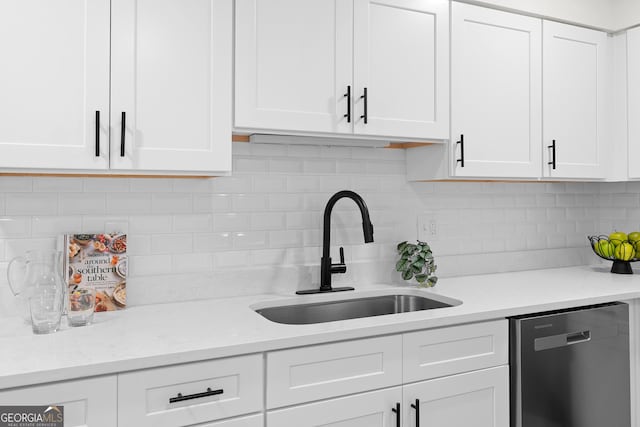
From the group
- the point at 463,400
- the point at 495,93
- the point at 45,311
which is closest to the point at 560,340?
the point at 463,400

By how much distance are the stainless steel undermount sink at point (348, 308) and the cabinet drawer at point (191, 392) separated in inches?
21.4

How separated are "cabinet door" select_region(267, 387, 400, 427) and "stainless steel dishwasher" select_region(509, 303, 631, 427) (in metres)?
0.53

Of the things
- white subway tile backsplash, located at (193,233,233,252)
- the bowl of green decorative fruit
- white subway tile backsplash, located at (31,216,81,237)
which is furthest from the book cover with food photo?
the bowl of green decorative fruit

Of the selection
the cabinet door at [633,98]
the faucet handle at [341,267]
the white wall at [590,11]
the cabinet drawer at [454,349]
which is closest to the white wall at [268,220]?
the faucet handle at [341,267]

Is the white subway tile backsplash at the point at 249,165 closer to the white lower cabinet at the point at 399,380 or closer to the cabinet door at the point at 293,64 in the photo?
the cabinet door at the point at 293,64

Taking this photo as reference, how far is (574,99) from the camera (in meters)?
2.50

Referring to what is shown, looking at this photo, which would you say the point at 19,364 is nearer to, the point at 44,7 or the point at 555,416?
the point at 44,7

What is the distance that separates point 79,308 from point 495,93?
6.30ft

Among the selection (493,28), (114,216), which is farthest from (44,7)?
(493,28)

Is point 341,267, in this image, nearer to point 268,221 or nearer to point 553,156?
point 268,221

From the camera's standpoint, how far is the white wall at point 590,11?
2.36 meters

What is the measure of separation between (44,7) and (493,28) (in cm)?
181

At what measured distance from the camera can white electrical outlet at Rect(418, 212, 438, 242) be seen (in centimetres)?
247

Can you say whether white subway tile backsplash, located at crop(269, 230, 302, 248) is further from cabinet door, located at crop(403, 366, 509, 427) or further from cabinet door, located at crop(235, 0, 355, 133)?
cabinet door, located at crop(403, 366, 509, 427)
